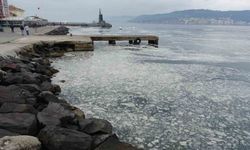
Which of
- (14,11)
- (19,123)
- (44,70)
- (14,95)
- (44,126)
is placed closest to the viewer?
(19,123)

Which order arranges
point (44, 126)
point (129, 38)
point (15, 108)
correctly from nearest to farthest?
point (44, 126)
point (15, 108)
point (129, 38)

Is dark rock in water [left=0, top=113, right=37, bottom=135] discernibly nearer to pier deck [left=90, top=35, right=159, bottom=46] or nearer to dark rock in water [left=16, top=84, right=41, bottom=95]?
dark rock in water [left=16, top=84, right=41, bottom=95]

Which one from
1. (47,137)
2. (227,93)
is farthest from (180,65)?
(47,137)

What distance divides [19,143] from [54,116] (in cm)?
253

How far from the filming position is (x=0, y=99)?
988 cm

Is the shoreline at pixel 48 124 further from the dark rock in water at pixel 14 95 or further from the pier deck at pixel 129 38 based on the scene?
the pier deck at pixel 129 38

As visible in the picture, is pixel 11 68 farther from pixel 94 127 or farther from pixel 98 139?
pixel 98 139

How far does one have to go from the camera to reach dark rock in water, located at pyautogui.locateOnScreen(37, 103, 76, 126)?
Result: 8.27m

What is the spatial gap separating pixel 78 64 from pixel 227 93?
10957 millimetres

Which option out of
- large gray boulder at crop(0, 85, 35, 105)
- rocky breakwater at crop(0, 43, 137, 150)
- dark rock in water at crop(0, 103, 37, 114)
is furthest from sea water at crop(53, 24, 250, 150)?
dark rock in water at crop(0, 103, 37, 114)

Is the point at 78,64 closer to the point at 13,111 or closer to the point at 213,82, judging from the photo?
the point at 213,82

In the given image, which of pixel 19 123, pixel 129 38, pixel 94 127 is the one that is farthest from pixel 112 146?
pixel 129 38

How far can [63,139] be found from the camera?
277 inches

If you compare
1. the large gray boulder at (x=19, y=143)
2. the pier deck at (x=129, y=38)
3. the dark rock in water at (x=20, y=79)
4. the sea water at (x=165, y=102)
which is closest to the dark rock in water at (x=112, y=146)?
the large gray boulder at (x=19, y=143)
